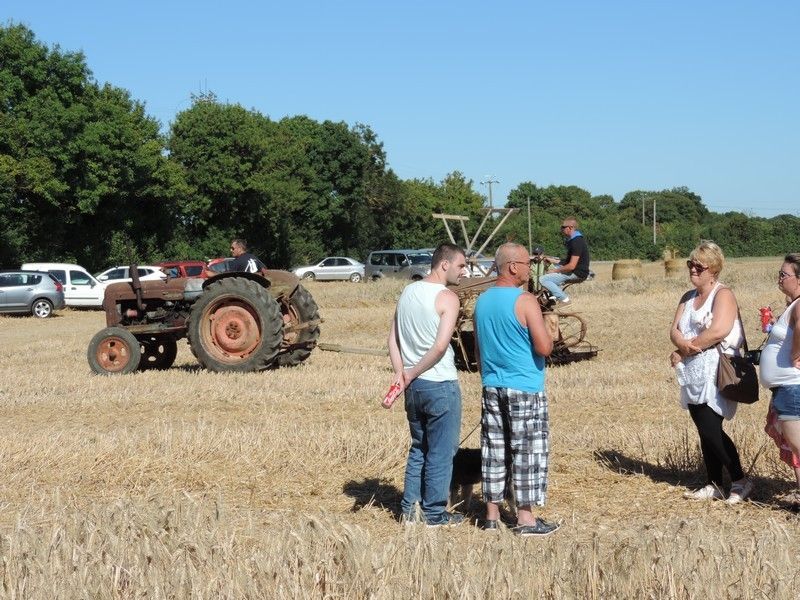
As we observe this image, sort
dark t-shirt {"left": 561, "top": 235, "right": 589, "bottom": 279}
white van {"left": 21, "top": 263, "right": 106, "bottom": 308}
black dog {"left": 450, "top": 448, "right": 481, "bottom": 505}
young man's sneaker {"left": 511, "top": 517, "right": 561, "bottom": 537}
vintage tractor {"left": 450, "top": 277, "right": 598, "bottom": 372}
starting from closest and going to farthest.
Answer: young man's sneaker {"left": 511, "top": 517, "right": 561, "bottom": 537} → black dog {"left": 450, "top": 448, "right": 481, "bottom": 505} → vintage tractor {"left": 450, "top": 277, "right": 598, "bottom": 372} → dark t-shirt {"left": 561, "top": 235, "right": 589, "bottom": 279} → white van {"left": 21, "top": 263, "right": 106, "bottom": 308}

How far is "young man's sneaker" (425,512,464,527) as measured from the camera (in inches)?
244

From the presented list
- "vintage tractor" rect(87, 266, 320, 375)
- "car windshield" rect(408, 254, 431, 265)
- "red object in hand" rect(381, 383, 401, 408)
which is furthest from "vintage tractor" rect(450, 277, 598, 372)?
"car windshield" rect(408, 254, 431, 265)

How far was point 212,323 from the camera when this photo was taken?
14273 millimetres

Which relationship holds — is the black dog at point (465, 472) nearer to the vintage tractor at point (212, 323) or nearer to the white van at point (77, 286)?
the vintage tractor at point (212, 323)

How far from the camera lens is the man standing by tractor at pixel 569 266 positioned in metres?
13.8

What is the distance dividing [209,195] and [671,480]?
153 feet

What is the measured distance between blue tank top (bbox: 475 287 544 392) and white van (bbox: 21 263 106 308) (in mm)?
28767

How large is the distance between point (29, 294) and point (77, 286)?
9.16 ft

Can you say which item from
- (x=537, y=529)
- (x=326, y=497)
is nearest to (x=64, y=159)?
(x=326, y=497)

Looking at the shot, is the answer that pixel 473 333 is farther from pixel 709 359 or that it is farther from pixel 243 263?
pixel 709 359

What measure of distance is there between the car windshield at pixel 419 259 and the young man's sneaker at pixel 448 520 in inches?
1472

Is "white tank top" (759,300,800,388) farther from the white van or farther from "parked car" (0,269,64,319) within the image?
the white van

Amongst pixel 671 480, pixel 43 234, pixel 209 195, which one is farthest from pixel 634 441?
pixel 209 195

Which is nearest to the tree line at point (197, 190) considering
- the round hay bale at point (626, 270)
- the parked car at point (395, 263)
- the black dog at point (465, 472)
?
the parked car at point (395, 263)
